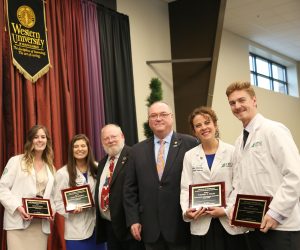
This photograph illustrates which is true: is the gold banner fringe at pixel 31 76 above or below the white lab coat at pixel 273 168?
above

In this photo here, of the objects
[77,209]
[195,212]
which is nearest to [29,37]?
[77,209]

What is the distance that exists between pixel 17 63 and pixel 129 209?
7.47 ft

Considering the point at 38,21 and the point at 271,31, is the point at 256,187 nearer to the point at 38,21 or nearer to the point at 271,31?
the point at 38,21

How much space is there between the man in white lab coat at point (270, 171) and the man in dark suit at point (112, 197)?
3.49ft

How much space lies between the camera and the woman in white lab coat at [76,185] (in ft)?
9.77

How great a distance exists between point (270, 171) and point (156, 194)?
885mm

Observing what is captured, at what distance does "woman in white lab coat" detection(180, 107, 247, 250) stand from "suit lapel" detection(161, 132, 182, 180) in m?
0.12

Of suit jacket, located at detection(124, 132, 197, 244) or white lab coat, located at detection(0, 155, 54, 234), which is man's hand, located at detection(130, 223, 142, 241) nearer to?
suit jacket, located at detection(124, 132, 197, 244)

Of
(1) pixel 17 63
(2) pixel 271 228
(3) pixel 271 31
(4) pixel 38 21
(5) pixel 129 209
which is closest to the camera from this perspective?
(2) pixel 271 228

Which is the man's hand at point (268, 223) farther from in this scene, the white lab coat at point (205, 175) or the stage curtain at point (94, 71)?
the stage curtain at point (94, 71)

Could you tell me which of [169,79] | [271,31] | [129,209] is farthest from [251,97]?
[271,31]

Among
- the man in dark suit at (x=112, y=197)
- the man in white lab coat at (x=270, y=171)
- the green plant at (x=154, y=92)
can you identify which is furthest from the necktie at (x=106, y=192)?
the green plant at (x=154, y=92)

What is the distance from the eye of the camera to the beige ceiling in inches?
289

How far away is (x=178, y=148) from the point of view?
264cm
